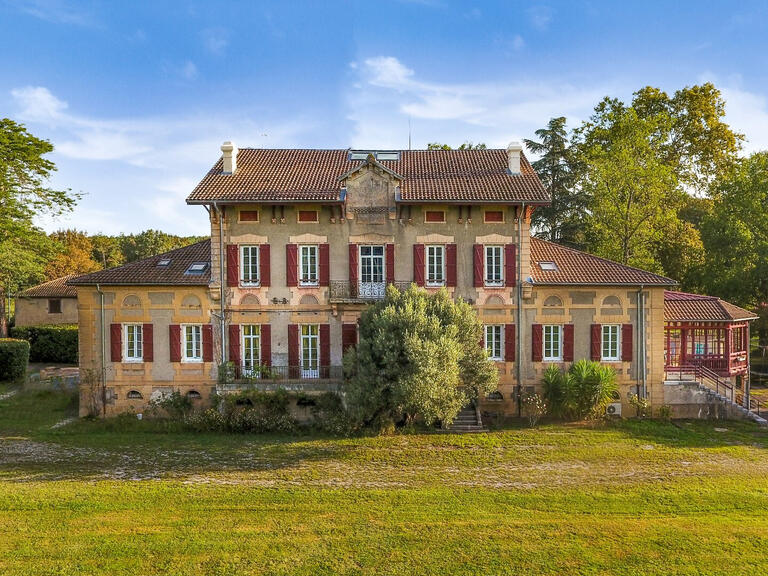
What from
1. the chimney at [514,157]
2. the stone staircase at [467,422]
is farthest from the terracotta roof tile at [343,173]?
the stone staircase at [467,422]

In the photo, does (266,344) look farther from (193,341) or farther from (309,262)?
(309,262)

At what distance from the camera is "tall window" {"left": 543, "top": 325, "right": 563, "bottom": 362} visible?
1956 centimetres

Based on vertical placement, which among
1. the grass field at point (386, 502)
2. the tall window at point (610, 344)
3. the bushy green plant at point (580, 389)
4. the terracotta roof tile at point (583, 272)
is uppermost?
the terracotta roof tile at point (583, 272)

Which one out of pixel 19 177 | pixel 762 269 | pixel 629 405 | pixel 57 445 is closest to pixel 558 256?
pixel 629 405

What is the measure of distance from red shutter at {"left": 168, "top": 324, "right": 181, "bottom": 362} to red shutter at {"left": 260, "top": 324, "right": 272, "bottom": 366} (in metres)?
3.15

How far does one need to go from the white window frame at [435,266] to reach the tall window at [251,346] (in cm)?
700

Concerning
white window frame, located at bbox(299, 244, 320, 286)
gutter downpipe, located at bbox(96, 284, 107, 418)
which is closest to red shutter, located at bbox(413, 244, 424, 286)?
white window frame, located at bbox(299, 244, 320, 286)

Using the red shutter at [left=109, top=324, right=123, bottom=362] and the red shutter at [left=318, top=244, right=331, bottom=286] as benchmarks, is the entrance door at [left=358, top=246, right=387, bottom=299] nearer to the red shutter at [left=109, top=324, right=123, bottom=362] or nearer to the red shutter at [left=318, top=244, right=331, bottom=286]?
the red shutter at [left=318, top=244, right=331, bottom=286]

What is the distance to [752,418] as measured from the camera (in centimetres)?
1900

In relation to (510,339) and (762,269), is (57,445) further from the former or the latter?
(762,269)

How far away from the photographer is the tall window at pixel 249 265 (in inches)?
758

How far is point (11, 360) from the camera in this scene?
86.5ft

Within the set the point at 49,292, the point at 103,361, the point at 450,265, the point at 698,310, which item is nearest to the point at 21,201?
the point at 49,292

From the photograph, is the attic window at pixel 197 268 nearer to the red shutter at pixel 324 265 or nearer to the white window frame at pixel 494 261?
the red shutter at pixel 324 265
